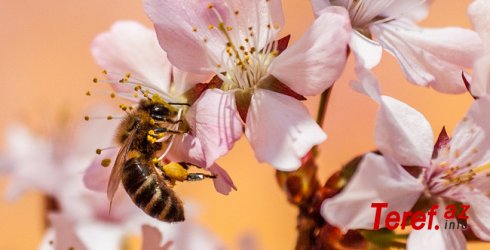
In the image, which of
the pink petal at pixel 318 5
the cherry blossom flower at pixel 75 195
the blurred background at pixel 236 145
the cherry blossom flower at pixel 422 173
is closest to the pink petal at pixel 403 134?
the cherry blossom flower at pixel 422 173

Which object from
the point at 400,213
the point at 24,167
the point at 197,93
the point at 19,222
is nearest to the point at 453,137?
the point at 400,213

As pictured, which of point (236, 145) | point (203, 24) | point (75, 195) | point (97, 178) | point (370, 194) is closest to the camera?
point (370, 194)

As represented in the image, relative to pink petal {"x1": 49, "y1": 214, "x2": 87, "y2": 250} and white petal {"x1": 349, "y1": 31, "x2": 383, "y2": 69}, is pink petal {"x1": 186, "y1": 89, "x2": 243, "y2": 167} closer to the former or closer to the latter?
white petal {"x1": 349, "y1": 31, "x2": 383, "y2": 69}

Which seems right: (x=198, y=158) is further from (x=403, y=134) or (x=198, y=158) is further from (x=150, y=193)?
(x=403, y=134)

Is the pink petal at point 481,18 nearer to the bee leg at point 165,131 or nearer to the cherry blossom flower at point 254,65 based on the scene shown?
the cherry blossom flower at point 254,65

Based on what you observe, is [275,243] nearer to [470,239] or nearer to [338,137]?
[338,137]

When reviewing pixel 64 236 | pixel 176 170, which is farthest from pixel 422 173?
pixel 64 236
